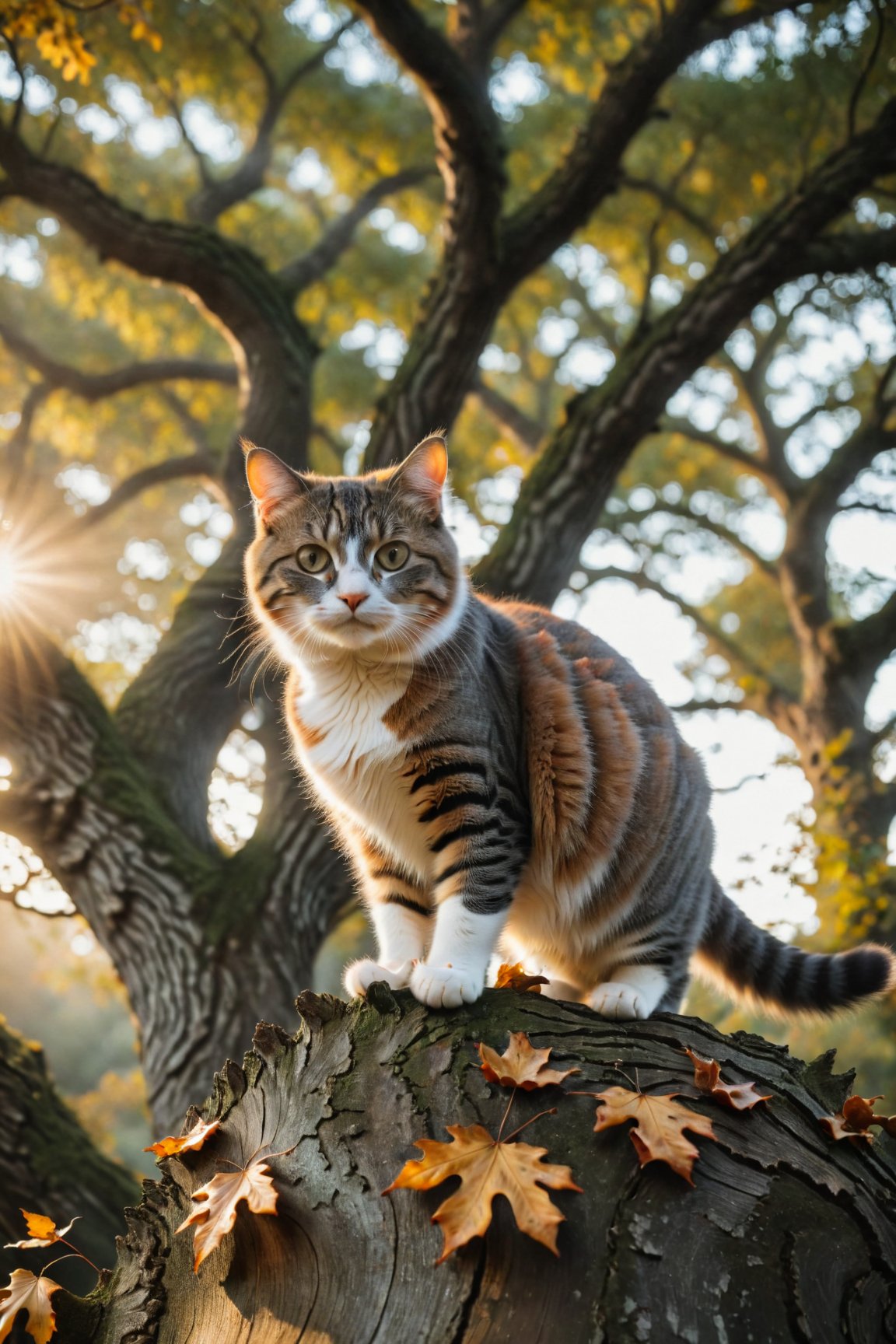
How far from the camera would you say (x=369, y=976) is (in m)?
2.31

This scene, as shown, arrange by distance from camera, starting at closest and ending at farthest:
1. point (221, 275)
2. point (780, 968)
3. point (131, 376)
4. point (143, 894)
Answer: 1. point (780, 968)
2. point (143, 894)
3. point (221, 275)
4. point (131, 376)

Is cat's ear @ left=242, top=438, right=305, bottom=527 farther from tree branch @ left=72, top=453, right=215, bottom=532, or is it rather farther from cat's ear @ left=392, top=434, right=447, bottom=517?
tree branch @ left=72, top=453, right=215, bottom=532

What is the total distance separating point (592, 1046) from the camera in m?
1.95

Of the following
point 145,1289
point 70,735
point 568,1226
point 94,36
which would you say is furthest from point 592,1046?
point 94,36

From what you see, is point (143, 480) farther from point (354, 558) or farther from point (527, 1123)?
point (527, 1123)

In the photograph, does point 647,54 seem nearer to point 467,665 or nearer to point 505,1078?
point 467,665

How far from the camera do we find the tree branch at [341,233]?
743 cm

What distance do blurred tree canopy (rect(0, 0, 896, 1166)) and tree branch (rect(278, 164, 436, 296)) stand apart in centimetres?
5

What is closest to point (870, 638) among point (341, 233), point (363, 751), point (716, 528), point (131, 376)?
point (716, 528)

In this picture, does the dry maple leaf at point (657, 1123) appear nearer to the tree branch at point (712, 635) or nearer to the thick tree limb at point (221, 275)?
the thick tree limb at point (221, 275)

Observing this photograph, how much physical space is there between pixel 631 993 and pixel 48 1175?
Answer: 7.60ft

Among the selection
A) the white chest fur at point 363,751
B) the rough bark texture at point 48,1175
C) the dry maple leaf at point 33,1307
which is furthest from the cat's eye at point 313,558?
the rough bark texture at point 48,1175

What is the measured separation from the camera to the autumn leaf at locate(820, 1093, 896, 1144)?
1.86m

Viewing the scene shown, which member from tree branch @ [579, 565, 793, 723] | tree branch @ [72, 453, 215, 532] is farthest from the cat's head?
tree branch @ [579, 565, 793, 723]
